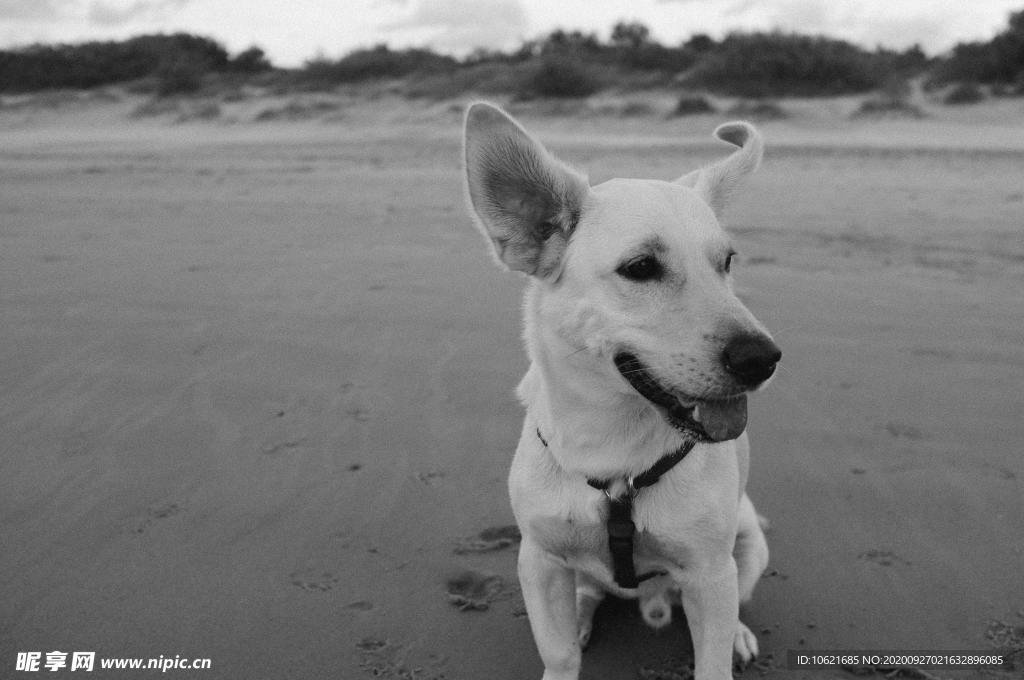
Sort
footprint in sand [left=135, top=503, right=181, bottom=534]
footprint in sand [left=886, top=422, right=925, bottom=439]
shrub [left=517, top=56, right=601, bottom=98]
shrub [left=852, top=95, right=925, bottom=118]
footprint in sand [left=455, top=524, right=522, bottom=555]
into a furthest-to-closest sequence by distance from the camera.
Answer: shrub [left=517, top=56, right=601, bottom=98] < shrub [left=852, top=95, right=925, bottom=118] < footprint in sand [left=886, top=422, right=925, bottom=439] < footprint in sand [left=135, top=503, right=181, bottom=534] < footprint in sand [left=455, top=524, right=522, bottom=555]

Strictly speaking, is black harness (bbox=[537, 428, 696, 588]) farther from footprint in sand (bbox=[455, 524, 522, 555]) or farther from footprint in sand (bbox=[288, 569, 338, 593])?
footprint in sand (bbox=[288, 569, 338, 593])

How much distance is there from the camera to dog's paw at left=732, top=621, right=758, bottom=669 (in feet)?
9.64

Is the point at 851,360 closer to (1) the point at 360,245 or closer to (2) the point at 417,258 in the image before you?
(2) the point at 417,258

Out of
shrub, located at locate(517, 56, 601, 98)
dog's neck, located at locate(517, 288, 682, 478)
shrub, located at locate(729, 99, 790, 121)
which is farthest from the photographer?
shrub, located at locate(517, 56, 601, 98)

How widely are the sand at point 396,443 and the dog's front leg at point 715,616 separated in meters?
0.29

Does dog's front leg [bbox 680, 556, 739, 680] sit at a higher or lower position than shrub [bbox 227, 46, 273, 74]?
lower

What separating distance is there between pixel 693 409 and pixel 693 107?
58.9 feet

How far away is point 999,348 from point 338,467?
12.3 feet

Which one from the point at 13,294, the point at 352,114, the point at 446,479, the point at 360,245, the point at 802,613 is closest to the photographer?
the point at 802,613

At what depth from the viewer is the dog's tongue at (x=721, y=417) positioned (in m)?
2.48

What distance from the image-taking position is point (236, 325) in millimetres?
5922

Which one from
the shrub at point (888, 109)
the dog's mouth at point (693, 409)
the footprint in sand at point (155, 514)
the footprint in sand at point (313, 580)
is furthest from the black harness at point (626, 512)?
the shrub at point (888, 109)

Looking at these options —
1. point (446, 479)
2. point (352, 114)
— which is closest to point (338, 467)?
point (446, 479)

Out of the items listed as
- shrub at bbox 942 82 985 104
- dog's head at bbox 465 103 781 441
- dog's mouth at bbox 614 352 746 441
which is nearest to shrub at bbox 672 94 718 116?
shrub at bbox 942 82 985 104
